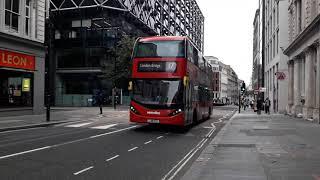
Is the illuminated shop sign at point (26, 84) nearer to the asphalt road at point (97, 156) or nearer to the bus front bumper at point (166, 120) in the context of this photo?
the bus front bumper at point (166, 120)

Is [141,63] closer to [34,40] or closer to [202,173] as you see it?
[202,173]

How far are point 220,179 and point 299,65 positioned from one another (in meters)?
34.6

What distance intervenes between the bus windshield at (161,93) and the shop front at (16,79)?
39.7ft

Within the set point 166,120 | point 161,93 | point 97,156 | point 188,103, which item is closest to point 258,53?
point 188,103

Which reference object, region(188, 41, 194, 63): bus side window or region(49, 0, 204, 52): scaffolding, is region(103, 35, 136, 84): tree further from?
region(188, 41, 194, 63): bus side window

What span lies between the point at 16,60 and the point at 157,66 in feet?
44.8

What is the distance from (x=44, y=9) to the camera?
35344 millimetres

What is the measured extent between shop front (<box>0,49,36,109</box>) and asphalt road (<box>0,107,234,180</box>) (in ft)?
42.4

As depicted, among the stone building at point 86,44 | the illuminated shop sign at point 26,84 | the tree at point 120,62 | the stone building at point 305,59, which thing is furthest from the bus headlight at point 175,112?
the stone building at point 86,44

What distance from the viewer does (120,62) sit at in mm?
63125

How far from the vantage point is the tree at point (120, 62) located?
204 feet

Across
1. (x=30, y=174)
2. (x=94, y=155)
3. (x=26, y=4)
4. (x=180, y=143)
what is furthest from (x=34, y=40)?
(x=30, y=174)

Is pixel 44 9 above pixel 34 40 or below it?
above

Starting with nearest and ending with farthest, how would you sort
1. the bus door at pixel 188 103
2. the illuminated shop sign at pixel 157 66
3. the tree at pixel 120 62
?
the illuminated shop sign at pixel 157 66 → the bus door at pixel 188 103 → the tree at pixel 120 62
